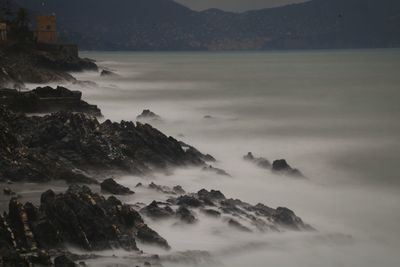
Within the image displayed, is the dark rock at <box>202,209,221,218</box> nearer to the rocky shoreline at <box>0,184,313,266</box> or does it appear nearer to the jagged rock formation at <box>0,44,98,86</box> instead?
the rocky shoreline at <box>0,184,313,266</box>

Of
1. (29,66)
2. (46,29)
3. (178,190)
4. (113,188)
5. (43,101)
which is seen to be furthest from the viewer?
(46,29)

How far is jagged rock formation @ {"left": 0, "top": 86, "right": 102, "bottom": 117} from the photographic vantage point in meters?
29.8

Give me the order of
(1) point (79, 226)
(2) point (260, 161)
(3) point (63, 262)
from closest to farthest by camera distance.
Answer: (3) point (63, 262) → (1) point (79, 226) → (2) point (260, 161)

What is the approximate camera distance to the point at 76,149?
21.9 meters

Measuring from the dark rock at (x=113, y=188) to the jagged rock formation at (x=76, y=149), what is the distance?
3.38 feet

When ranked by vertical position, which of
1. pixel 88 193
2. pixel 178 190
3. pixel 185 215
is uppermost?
pixel 88 193

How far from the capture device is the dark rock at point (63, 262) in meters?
11.7

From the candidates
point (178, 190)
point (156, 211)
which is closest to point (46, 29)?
point (178, 190)

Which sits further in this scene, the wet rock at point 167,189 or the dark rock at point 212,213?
the wet rock at point 167,189

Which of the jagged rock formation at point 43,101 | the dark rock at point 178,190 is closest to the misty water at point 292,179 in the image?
the dark rock at point 178,190

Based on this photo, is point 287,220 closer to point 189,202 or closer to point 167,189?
point 189,202

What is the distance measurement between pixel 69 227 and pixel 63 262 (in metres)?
1.87

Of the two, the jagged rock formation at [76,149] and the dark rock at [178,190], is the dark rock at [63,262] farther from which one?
the dark rock at [178,190]

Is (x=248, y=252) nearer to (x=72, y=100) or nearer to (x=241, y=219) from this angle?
(x=241, y=219)
